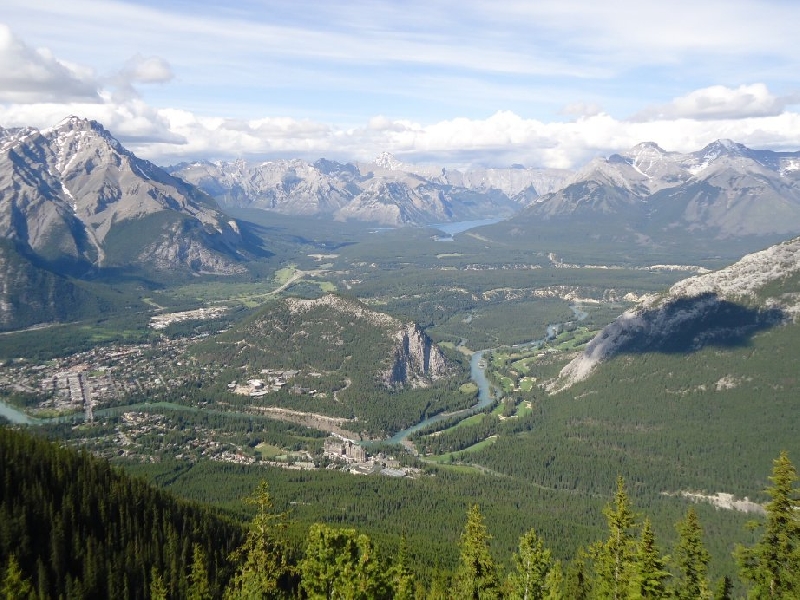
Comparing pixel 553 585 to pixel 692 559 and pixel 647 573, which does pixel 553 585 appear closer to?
pixel 647 573

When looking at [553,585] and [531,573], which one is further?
[531,573]

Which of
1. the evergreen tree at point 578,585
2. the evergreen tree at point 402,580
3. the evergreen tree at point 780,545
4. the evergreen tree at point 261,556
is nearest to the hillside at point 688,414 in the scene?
the evergreen tree at point 578,585

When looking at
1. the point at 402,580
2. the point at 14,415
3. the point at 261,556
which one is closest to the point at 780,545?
the point at 402,580

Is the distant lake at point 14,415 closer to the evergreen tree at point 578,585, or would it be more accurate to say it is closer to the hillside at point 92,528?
the hillside at point 92,528

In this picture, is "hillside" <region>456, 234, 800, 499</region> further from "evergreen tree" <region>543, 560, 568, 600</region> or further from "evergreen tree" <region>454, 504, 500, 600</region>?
"evergreen tree" <region>543, 560, 568, 600</region>

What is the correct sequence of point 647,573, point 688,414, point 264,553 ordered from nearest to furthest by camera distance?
1. point 647,573
2. point 264,553
3. point 688,414

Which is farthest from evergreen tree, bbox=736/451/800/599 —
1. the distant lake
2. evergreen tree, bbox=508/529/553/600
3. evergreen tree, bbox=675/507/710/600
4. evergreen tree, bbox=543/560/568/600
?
the distant lake
